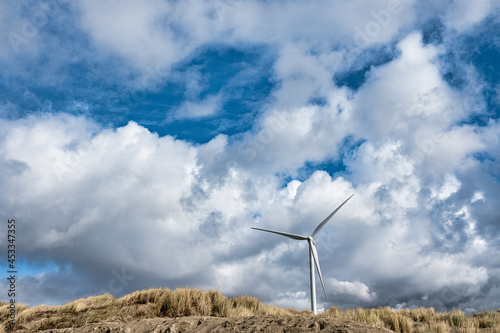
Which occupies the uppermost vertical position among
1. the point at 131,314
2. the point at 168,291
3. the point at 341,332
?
the point at 168,291

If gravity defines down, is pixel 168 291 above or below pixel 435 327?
above

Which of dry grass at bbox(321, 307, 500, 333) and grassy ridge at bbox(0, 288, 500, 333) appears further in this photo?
grassy ridge at bbox(0, 288, 500, 333)

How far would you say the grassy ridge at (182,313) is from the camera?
64.9 ft

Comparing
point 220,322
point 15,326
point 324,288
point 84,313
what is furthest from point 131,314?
point 324,288

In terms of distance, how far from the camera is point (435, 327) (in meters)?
18.7

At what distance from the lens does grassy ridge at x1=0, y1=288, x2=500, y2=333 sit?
1978cm

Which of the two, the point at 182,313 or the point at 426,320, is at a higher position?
the point at 182,313

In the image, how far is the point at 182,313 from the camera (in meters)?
21.4

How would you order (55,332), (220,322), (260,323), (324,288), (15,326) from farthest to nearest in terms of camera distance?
(324,288)
(15,326)
(55,332)
(220,322)
(260,323)

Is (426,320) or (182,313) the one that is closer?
(182,313)

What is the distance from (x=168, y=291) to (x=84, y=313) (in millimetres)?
4825

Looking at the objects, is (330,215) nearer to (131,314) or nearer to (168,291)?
(168,291)

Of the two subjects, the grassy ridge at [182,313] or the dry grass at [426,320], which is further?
the grassy ridge at [182,313]

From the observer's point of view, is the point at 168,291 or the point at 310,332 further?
the point at 168,291
